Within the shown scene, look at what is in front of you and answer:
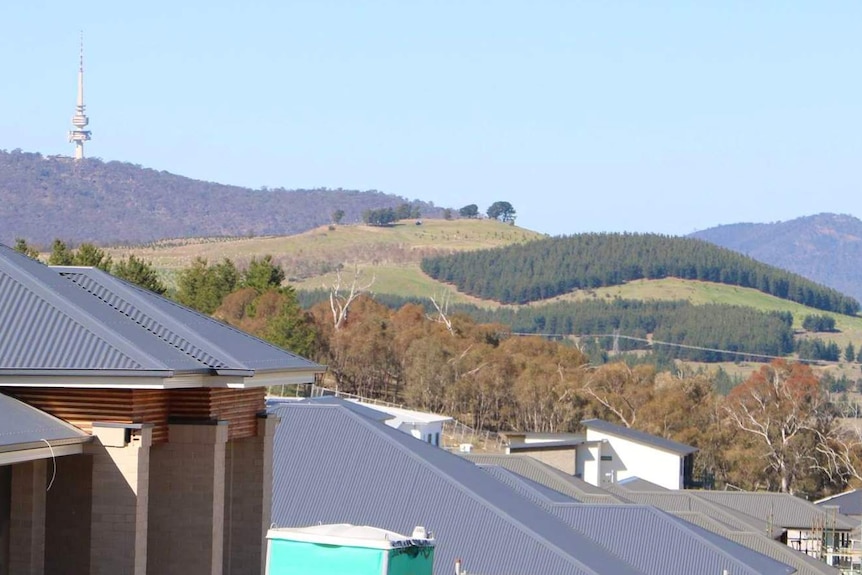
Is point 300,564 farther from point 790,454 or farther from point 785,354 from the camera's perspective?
point 785,354

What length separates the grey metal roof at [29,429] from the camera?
14203 millimetres

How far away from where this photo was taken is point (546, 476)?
55906 mm

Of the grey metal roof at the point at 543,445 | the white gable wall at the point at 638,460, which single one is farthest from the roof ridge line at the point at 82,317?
the white gable wall at the point at 638,460

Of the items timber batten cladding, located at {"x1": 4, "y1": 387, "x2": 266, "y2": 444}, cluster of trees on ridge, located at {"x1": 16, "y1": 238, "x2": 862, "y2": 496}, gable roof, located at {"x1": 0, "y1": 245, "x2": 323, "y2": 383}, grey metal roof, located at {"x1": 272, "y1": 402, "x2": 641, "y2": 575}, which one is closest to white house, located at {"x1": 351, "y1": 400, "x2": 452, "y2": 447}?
grey metal roof, located at {"x1": 272, "y1": 402, "x2": 641, "y2": 575}

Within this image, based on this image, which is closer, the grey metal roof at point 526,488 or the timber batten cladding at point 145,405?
the timber batten cladding at point 145,405

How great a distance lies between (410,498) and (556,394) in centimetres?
6595

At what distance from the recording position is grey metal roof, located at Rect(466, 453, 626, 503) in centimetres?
5188

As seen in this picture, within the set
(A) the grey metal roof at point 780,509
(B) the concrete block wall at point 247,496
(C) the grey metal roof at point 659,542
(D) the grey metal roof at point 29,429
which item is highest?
(D) the grey metal roof at point 29,429

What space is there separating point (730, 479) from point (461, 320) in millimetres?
27325

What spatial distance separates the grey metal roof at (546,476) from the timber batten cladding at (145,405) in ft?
110

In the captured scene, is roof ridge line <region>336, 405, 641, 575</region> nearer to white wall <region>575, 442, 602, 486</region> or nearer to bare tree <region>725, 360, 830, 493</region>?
white wall <region>575, 442, 602, 486</region>

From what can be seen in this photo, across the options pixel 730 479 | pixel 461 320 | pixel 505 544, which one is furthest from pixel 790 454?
pixel 505 544

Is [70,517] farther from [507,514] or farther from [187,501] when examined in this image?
[507,514]

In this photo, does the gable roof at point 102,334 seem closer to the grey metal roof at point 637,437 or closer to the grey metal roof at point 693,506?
the grey metal roof at point 693,506
